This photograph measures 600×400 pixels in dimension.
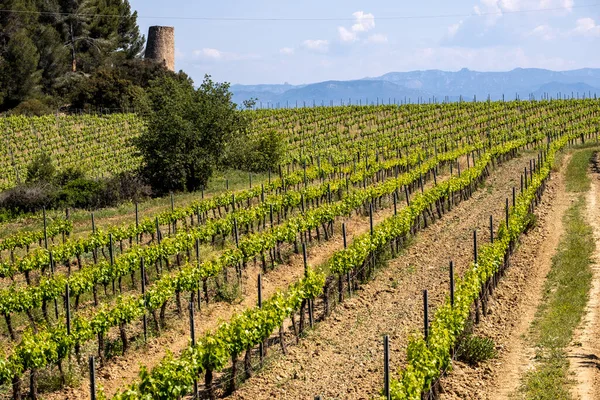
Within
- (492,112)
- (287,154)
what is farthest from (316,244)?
(492,112)

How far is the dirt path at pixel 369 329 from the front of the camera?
12844 mm

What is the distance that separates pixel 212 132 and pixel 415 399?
29.0 meters

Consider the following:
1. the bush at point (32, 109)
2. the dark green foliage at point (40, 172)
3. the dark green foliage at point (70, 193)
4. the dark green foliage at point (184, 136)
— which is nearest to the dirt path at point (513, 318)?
the dark green foliage at point (184, 136)

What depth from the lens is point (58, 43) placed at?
7381 centimetres

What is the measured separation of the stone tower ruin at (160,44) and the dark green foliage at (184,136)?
51.3 m

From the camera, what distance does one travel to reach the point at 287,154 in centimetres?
5009

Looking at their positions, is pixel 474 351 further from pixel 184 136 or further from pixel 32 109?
pixel 32 109

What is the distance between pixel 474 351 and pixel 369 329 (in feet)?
8.45

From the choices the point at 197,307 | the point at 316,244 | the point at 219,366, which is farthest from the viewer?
the point at 316,244

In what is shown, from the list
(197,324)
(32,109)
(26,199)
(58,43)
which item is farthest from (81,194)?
(58,43)

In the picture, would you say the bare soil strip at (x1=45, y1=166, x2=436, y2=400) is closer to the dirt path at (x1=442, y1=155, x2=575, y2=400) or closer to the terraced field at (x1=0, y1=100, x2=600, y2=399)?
the terraced field at (x1=0, y1=100, x2=600, y2=399)

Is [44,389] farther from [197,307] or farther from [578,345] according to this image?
[578,345]

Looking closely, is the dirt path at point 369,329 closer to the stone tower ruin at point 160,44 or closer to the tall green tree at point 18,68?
the tall green tree at point 18,68

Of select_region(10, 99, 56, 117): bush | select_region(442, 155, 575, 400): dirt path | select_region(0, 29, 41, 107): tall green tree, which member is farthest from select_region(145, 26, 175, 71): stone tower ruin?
select_region(442, 155, 575, 400): dirt path
